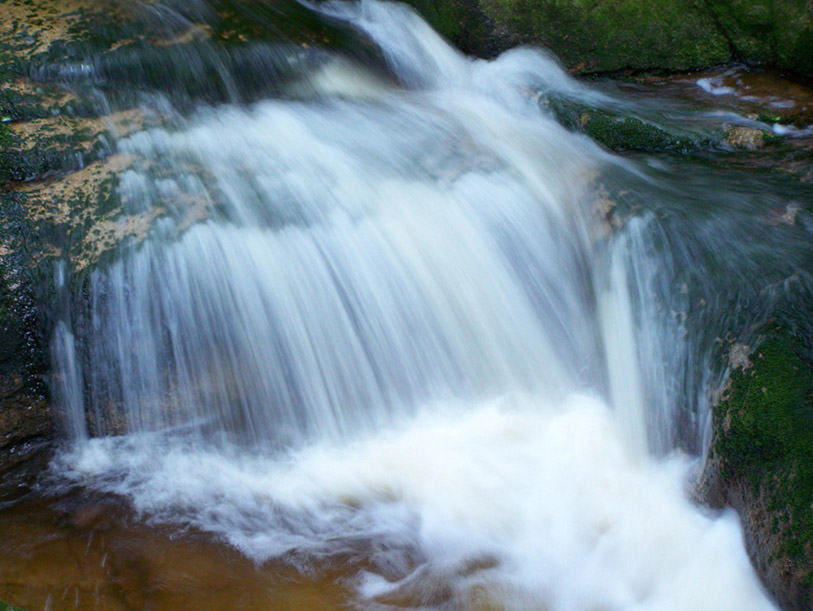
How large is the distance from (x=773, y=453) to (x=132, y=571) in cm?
297

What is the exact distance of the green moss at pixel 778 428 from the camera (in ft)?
9.93

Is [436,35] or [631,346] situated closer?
[631,346]

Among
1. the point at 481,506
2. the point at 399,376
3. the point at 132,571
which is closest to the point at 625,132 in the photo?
the point at 399,376

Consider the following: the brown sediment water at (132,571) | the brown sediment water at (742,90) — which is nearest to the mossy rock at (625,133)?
the brown sediment water at (742,90)

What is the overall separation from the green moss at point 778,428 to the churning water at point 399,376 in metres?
0.32

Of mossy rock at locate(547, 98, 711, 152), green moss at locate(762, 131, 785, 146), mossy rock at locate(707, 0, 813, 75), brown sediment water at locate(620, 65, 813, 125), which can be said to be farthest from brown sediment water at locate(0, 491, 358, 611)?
mossy rock at locate(707, 0, 813, 75)

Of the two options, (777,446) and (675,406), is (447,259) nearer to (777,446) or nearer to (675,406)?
(675,406)

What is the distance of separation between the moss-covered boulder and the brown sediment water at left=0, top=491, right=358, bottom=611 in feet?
6.06

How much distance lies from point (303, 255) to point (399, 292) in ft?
2.03

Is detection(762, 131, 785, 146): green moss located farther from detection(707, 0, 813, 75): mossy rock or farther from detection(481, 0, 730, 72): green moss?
detection(481, 0, 730, 72): green moss

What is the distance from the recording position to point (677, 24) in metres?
6.05

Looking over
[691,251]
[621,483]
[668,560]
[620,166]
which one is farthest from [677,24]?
[668,560]

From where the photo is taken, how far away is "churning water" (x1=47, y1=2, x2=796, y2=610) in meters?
3.55

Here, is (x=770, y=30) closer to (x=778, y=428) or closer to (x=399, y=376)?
(x=778, y=428)
